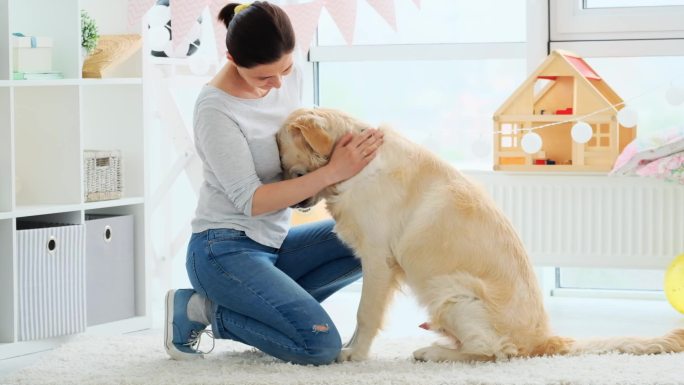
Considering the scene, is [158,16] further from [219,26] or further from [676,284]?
[676,284]

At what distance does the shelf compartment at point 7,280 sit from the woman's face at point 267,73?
997 millimetres

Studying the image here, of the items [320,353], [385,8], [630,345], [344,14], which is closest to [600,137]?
[385,8]

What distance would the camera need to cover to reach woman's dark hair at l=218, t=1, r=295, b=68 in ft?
8.05

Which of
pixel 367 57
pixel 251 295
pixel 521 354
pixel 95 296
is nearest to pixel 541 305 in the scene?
pixel 521 354

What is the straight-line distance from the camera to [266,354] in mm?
2797

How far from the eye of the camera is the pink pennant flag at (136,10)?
3492mm

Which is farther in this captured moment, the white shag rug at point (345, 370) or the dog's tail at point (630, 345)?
the dog's tail at point (630, 345)

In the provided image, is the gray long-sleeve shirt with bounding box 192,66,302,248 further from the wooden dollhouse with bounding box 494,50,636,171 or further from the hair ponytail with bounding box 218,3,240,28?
the wooden dollhouse with bounding box 494,50,636,171

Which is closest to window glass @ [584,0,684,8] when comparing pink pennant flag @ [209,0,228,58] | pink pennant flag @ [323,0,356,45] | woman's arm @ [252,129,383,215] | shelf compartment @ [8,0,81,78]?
pink pennant flag @ [323,0,356,45]

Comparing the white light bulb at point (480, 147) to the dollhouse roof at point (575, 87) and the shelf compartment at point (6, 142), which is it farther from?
the shelf compartment at point (6, 142)

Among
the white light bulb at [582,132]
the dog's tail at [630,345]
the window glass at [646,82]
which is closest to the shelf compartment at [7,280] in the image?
the dog's tail at [630,345]

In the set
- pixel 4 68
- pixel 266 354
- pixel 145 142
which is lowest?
pixel 266 354

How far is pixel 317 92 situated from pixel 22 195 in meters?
1.65

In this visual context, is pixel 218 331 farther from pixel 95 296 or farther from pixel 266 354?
pixel 95 296
